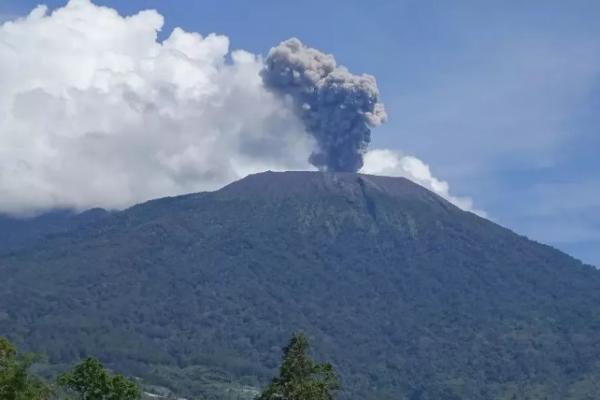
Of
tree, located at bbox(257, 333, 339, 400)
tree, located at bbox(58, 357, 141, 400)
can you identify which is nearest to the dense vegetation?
tree, located at bbox(58, 357, 141, 400)

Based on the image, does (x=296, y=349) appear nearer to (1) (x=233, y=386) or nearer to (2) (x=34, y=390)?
(2) (x=34, y=390)

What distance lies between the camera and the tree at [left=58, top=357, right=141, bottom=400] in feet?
121

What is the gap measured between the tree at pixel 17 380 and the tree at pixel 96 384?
1088 millimetres

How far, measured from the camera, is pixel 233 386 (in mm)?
191500

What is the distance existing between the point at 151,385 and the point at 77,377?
512ft

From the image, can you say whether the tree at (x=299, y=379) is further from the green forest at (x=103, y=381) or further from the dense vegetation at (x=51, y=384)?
the dense vegetation at (x=51, y=384)

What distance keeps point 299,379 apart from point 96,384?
6.65m

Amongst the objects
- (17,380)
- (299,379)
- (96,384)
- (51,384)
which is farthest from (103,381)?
(299,379)

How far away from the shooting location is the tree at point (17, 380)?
34.2 metres

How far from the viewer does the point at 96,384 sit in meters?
36.8

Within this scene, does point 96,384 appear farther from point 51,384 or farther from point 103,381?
point 51,384

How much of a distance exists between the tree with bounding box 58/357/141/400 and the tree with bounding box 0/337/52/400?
109cm

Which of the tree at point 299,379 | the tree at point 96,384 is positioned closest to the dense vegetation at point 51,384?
the tree at point 96,384

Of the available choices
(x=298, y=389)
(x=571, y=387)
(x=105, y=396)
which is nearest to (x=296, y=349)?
(x=298, y=389)
